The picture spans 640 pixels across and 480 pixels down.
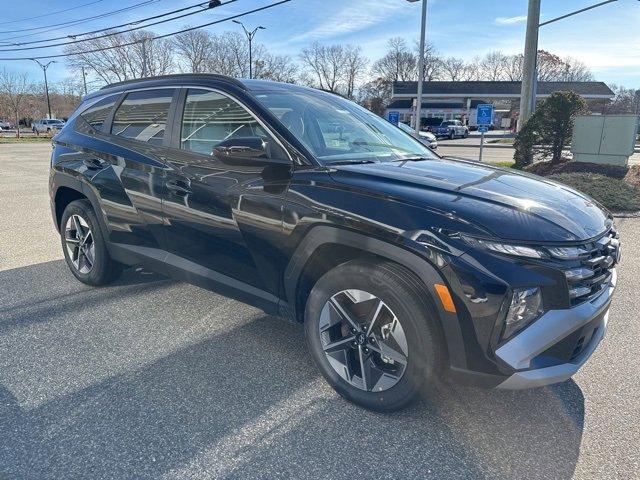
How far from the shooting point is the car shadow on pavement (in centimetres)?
219

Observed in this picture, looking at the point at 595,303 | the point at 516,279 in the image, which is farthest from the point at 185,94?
the point at 595,303

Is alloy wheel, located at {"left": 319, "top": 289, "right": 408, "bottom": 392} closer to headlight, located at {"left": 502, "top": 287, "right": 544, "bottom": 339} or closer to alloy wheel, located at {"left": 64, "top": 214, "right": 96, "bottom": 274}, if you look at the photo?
headlight, located at {"left": 502, "top": 287, "right": 544, "bottom": 339}

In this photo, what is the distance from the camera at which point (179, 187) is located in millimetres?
3279

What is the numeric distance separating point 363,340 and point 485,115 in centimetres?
1202

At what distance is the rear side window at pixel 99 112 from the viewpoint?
4.15 metres

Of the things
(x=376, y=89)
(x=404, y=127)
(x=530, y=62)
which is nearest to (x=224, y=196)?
(x=530, y=62)

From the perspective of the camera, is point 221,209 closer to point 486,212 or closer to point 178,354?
point 178,354

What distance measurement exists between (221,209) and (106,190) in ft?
4.66

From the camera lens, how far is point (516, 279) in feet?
6.81

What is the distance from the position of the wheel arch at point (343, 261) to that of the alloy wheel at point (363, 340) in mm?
227

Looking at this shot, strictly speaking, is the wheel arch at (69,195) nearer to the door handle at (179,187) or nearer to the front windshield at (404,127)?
the door handle at (179,187)

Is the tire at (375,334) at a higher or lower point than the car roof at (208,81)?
lower

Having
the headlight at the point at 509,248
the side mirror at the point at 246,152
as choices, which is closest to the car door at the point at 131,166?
the side mirror at the point at 246,152

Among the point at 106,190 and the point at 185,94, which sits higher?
the point at 185,94
